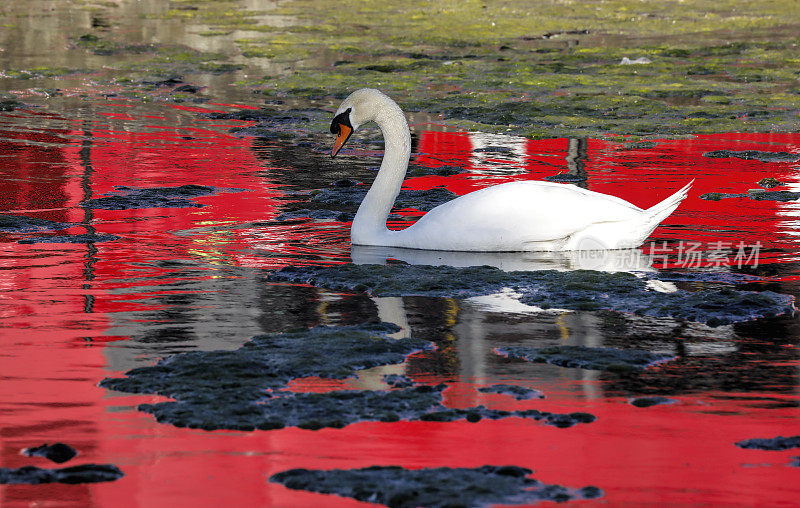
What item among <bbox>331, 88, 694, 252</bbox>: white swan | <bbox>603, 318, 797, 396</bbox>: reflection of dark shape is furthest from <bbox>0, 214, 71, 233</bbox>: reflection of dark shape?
<bbox>603, 318, 797, 396</bbox>: reflection of dark shape

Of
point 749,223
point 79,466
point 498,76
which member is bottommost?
point 79,466

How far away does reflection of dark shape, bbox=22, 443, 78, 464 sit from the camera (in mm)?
4738

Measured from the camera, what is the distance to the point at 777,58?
21.7 m

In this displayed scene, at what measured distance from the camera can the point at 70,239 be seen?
29.8 ft

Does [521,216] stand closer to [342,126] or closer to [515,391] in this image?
[342,126]

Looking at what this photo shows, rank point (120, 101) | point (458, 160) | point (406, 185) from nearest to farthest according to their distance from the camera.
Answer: point (406, 185), point (458, 160), point (120, 101)

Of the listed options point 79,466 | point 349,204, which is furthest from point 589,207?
point 79,466

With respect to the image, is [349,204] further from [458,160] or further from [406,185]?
[458,160]

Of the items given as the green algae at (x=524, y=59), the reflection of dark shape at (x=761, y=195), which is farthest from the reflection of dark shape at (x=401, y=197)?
the green algae at (x=524, y=59)

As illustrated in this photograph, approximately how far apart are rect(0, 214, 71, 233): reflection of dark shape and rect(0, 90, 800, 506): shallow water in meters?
0.10

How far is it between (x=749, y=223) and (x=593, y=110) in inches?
264

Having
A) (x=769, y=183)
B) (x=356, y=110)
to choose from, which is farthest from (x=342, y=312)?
(x=769, y=183)

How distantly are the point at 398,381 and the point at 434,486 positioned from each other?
130cm

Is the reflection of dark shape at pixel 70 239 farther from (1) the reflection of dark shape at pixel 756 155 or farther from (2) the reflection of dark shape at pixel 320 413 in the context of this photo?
(1) the reflection of dark shape at pixel 756 155
